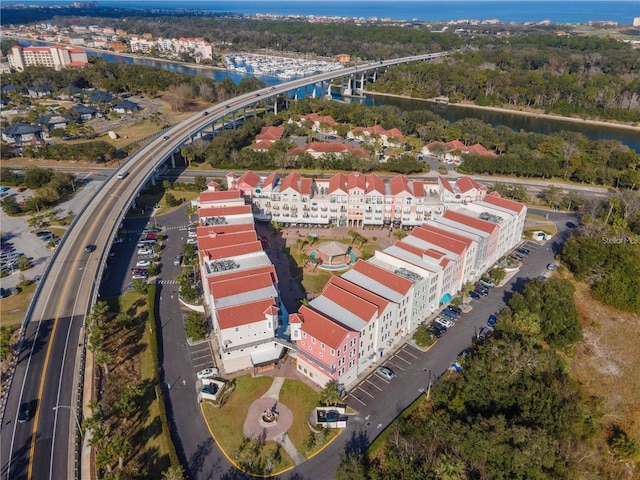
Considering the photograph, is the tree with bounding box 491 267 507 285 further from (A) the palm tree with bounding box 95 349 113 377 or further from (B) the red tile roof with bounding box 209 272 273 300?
(A) the palm tree with bounding box 95 349 113 377

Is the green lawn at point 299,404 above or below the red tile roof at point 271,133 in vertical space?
below

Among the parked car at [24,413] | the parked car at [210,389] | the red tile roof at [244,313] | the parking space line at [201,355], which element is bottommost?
the parking space line at [201,355]

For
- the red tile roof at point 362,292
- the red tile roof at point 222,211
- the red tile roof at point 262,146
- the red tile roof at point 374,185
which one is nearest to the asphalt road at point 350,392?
the red tile roof at point 362,292

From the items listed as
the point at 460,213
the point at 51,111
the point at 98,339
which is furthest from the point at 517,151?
the point at 51,111

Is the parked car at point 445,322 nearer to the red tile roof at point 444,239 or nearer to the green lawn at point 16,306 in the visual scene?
the red tile roof at point 444,239

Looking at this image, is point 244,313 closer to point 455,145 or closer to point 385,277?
point 385,277

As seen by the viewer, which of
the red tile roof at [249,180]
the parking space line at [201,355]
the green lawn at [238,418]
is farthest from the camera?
the red tile roof at [249,180]

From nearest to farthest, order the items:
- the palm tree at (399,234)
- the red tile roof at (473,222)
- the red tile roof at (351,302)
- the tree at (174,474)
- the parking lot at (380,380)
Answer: the tree at (174,474) < the parking lot at (380,380) < the red tile roof at (351,302) < the red tile roof at (473,222) < the palm tree at (399,234)

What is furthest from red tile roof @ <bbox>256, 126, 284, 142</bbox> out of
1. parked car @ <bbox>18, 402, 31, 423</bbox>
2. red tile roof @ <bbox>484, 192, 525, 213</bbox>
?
parked car @ <bbox>18, 402, 31, 423</bbox>
